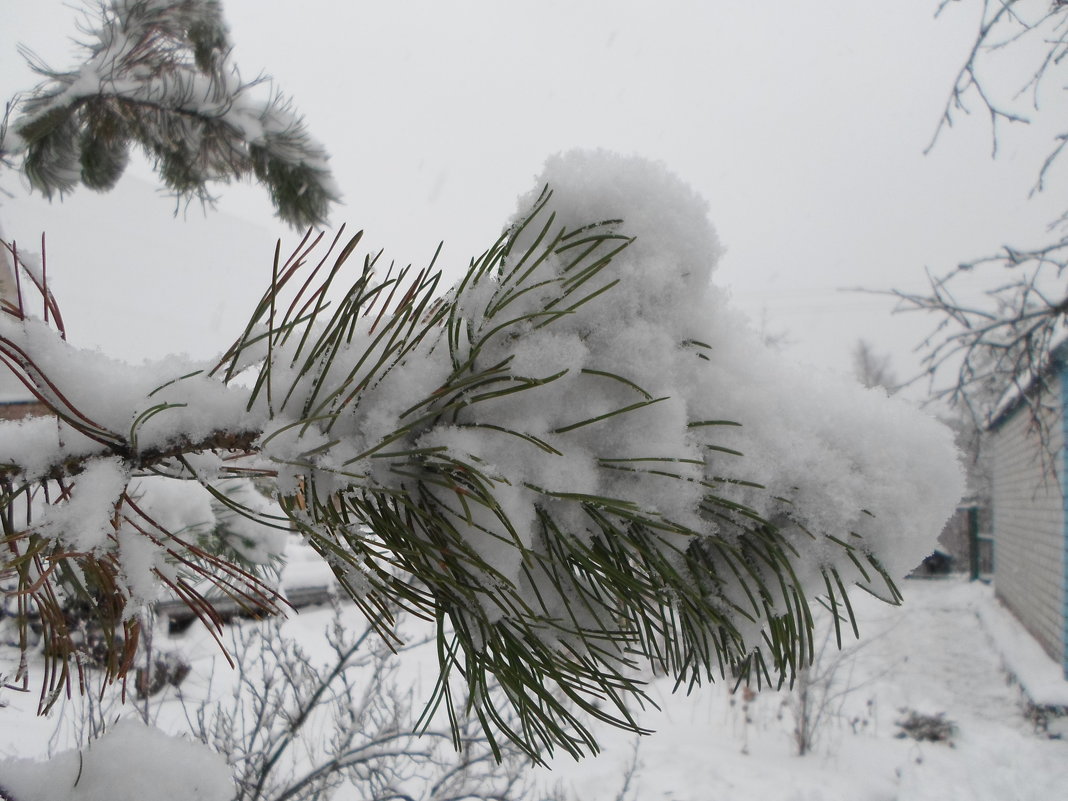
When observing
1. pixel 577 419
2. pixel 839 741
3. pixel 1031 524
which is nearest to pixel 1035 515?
pixel 1031 524

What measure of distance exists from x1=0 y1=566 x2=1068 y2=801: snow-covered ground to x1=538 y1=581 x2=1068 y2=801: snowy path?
0.01m

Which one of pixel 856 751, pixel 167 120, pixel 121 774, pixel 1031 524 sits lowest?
pixel 856 751

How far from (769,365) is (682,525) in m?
0.22

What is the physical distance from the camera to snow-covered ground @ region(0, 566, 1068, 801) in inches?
168

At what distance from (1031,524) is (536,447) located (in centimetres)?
949

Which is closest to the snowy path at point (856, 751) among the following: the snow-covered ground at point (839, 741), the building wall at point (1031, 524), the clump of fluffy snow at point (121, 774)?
the snow-covered ground at point (839, 741)

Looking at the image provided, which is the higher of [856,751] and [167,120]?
[167,120]

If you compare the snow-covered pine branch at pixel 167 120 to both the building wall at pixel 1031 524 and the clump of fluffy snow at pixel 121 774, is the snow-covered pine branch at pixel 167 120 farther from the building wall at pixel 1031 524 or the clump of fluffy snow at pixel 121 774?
the building wall at pixel 1031 524

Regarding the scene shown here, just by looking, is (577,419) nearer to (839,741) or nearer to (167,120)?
(167,120)

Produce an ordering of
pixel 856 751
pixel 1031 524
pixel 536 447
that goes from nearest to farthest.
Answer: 1. pixel 536 447
2. pixel 856 751
3. pixel 1031 524

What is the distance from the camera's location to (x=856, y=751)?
515cm

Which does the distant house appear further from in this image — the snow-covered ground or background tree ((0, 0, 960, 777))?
background tree ((0, 0, 960, 777))

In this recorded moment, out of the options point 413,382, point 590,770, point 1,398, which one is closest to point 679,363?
point 413,382

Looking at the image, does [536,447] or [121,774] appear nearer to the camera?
[536,447]
